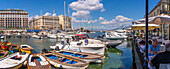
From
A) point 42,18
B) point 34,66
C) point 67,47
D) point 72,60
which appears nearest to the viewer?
point 34,66

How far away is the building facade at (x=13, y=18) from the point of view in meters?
166

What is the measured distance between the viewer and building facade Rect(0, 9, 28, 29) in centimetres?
16600

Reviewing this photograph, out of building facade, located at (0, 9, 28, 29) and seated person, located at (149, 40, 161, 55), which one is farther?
building facade, located at (0, 9, 28, 29)

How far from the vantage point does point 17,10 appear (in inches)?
6658

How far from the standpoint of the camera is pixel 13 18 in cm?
16725

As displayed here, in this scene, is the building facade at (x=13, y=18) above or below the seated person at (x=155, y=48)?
above

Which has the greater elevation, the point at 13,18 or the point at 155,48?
the point at 13,18

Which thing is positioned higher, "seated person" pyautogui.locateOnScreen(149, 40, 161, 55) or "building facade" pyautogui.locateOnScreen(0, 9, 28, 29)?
"building facade" pyautogui.locateOnScreen(0, 9, 28, 29)

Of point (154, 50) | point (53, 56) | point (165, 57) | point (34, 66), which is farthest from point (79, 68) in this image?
point (165, 57)

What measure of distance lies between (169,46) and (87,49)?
49.9 feet

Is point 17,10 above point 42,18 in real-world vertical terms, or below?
above

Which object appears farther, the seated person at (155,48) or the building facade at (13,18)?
the building facade at (13,18)

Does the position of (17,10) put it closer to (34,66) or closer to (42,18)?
(42,18)

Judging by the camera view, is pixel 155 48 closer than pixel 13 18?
Yes
